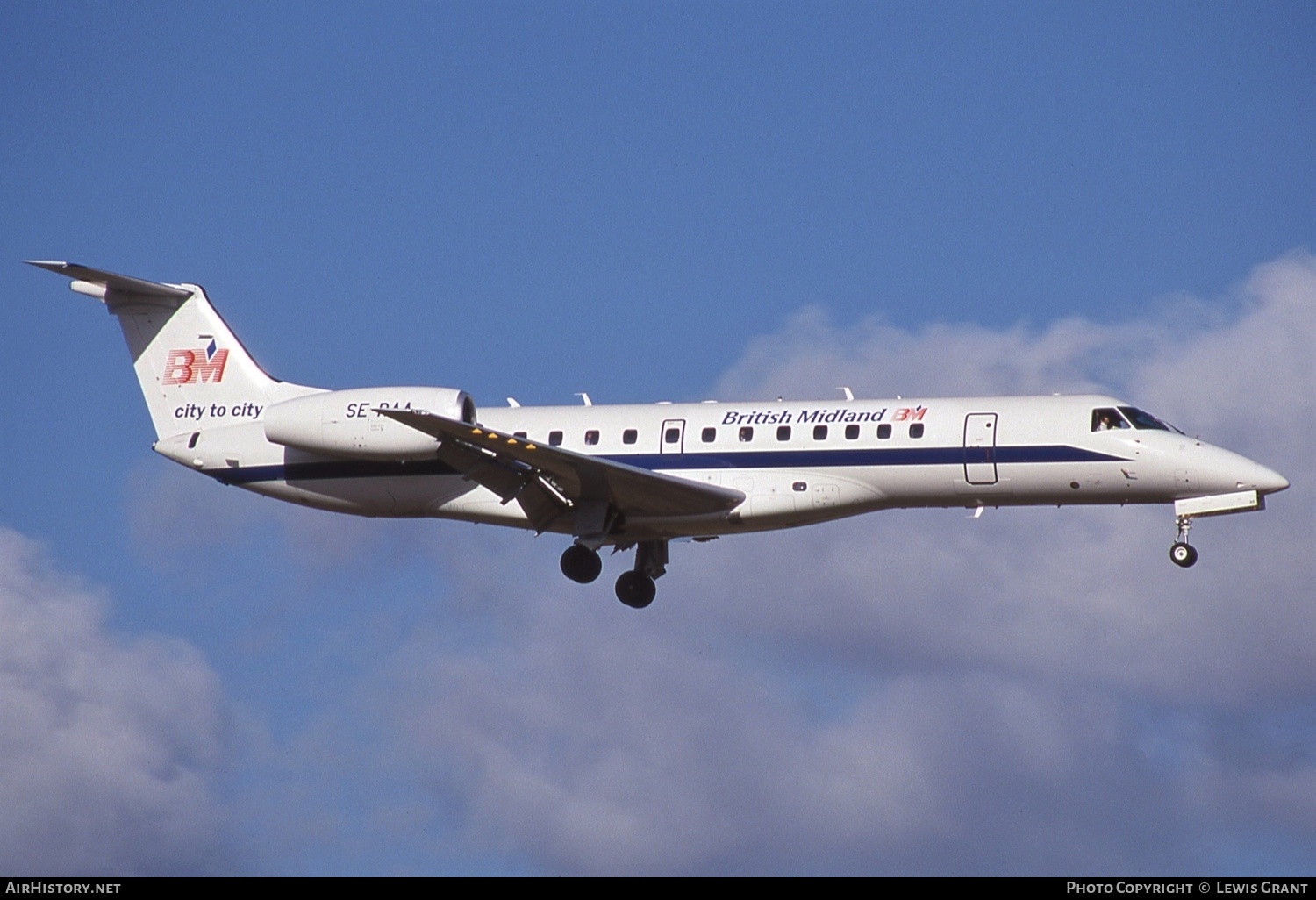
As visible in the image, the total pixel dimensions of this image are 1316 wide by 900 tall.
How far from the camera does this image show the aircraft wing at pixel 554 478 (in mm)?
29828

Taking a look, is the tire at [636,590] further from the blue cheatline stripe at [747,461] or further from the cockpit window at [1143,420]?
the cockpit window at [1143,420]

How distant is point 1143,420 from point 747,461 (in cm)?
629

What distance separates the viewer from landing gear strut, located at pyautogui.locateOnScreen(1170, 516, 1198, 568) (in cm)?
3011

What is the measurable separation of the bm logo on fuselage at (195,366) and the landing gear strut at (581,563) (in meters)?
7.33

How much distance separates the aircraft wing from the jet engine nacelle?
0.36m

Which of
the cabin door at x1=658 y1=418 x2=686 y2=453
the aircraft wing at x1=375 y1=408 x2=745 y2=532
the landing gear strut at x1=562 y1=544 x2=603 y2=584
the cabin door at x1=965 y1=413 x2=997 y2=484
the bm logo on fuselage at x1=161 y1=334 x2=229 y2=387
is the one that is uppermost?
the bm logo on fuselage at x1=161 y1=334 x2=229 y2=387

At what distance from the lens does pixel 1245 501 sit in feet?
98.3

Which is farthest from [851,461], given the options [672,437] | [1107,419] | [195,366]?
[195,366]

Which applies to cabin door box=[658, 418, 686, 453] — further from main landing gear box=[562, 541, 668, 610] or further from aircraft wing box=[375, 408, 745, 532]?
main landing gear box=[562, 541, 668, 610]

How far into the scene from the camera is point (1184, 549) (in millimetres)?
30141

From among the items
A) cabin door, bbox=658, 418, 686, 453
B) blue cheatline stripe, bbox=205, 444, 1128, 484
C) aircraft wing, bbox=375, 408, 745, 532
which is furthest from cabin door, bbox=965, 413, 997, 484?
cabin door, bbox=658, 418, 686, 453
